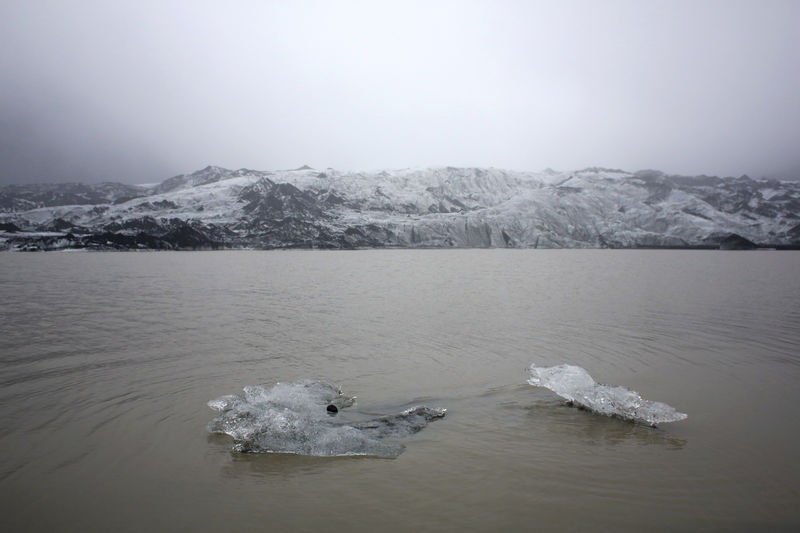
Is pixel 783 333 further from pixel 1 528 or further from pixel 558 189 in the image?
pixel 558 189

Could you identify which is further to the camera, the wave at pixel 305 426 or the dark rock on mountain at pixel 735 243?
the dark rock on mountain at pixel 735 243

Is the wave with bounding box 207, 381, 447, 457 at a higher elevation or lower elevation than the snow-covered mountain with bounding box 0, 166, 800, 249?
lower

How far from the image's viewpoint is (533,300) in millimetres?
22312

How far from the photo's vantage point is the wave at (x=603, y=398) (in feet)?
24.0

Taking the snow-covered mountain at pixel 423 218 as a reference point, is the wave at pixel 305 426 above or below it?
below

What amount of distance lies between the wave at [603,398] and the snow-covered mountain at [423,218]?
445 ft

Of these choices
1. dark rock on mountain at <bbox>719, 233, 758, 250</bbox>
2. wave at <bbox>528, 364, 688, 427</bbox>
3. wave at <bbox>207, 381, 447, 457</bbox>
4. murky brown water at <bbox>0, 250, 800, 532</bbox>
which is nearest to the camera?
murky brown water at <bbox>0, 250, 800, 532</bbox>

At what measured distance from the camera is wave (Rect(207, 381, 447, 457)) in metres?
6.27

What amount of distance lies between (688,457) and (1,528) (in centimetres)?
788

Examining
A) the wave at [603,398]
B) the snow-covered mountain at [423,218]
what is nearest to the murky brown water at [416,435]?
the wave at [603,398]

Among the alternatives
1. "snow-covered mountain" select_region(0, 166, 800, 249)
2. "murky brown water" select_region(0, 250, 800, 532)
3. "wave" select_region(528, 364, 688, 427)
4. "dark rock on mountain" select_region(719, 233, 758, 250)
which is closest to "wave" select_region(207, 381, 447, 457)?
"murky brown water" select_region(0, 250, 800, 532)

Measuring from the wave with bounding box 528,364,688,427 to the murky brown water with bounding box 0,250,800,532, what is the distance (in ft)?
0.76

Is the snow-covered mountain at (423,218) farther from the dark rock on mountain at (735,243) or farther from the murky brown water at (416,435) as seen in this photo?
the murky brown water at (416,435)

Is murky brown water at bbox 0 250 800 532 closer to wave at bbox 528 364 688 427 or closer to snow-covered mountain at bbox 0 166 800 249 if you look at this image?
wave at bbox 528 364 688 427
